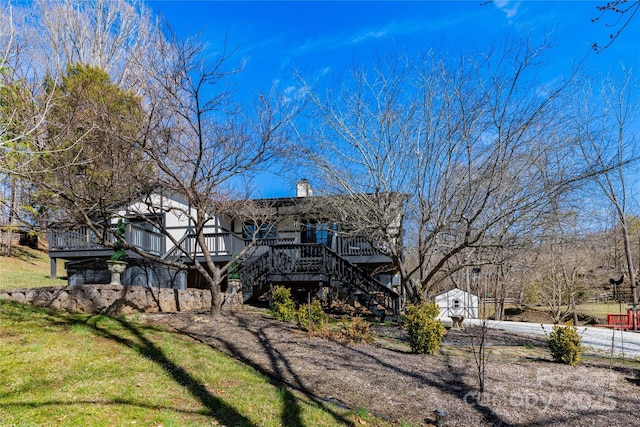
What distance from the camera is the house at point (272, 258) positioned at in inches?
460

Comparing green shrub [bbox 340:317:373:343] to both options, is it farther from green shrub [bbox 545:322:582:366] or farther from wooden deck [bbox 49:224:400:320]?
wooden deck [bbox 49:224:400:320]

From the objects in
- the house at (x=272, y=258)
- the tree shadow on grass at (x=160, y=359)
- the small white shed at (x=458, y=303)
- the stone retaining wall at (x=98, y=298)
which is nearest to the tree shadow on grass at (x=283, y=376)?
the tree shadow on grass at (x=160, y=359)

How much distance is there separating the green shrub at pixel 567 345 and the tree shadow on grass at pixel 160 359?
580cm

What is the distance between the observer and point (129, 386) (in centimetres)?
461

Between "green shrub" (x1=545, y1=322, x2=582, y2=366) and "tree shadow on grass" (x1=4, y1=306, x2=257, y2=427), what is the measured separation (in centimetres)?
580

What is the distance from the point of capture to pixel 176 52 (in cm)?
775

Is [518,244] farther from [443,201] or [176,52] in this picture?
[176,52]

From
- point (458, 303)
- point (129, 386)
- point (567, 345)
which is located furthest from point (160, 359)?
point (458, 303)

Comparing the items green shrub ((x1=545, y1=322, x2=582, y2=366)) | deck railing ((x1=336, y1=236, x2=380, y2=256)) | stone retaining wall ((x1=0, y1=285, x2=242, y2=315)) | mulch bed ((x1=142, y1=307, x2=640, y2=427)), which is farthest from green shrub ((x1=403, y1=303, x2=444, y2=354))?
deck railing ((x1=336, y1=236, x2=380, y2=256))

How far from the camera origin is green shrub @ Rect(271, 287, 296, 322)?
10.4 m

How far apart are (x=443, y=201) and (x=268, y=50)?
590cm

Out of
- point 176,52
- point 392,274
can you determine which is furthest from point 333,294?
point 176,52

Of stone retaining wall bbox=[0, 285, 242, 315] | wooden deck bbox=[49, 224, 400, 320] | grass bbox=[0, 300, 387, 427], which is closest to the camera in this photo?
grass bbox=[0, 300, 387, 427]

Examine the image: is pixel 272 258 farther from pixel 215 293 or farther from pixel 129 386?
pixel 129 386
